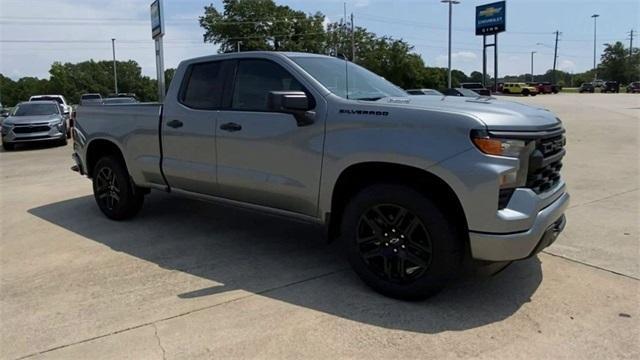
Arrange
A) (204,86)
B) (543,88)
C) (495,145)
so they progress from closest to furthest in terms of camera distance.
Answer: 1. (495,145)
2. (204,86)
3. (543,88)

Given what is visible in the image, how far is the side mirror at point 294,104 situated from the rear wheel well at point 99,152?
2886mm

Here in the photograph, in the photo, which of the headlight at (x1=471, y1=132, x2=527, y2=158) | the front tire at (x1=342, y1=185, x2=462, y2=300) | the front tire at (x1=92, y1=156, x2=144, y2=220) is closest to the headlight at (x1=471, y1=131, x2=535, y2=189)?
the headlight at (x1=471, y1=132, x2=527, y2=158)

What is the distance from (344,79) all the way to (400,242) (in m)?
1.66

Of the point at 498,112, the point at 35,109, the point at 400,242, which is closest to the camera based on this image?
the point at 498,112

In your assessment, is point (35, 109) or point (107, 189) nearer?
point (107, 189)

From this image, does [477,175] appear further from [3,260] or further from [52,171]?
[52,171]

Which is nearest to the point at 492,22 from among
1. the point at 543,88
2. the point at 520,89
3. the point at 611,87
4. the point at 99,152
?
the point at 520,89

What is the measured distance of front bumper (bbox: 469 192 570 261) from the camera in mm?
3539

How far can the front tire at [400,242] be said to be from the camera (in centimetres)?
373

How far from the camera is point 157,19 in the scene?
631 inches

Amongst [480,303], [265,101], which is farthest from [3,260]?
[480,303]

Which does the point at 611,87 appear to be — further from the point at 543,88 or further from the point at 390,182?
the point at 390,182

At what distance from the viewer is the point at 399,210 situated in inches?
154

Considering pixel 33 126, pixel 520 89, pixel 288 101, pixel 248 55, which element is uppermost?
pixel 520 89
